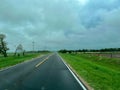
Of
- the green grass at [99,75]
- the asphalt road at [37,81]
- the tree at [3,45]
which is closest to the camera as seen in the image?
the asphalt road at [37,81]

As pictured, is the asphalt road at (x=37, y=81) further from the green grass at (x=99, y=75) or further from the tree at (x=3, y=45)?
the tree at (x=3, y=45)

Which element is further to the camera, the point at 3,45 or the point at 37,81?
the point at 3,45

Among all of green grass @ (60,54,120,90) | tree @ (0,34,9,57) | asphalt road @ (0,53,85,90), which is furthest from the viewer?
tree @ (0,34,9,57)

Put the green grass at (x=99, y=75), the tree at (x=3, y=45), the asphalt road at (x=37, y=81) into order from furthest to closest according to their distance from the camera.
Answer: the tree at (x=3, y=45), the green grass at (x=99, y=75), the asphalt road at (x=37, y=81)

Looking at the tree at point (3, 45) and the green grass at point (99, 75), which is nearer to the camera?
the green grass at point (99, 75)

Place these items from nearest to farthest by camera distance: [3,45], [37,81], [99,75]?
[37,81] → [99,75] → [3,45]

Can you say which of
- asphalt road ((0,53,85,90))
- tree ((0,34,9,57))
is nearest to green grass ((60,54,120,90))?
asphalt road ((0,53,85,90))

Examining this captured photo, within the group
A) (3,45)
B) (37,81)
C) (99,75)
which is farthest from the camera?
(3,45)

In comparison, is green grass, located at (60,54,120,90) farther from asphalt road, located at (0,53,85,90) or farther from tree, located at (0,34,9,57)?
tree, located at (0,34,9,57)

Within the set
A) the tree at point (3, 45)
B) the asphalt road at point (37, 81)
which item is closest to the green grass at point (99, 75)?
the asphalt road at point (37, 81)

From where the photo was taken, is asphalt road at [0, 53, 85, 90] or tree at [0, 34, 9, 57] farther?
tree at [0, 34, 9, 57]

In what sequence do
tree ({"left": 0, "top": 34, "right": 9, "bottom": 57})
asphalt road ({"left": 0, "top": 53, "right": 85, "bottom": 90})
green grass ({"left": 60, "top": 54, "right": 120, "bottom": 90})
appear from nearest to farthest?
asphalt road ({"left": 0, "top": 53, "right": 85, "bottom": 90}), green grass ({"left": 60, "top": 54, "right": 120, "bottom": 90}), tree ({"left": 0, "top": 34, "right": 9, "bottom": 57})

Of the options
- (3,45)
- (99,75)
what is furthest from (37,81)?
(3,45)

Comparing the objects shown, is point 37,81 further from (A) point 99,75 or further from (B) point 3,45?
(B) point 3,45
